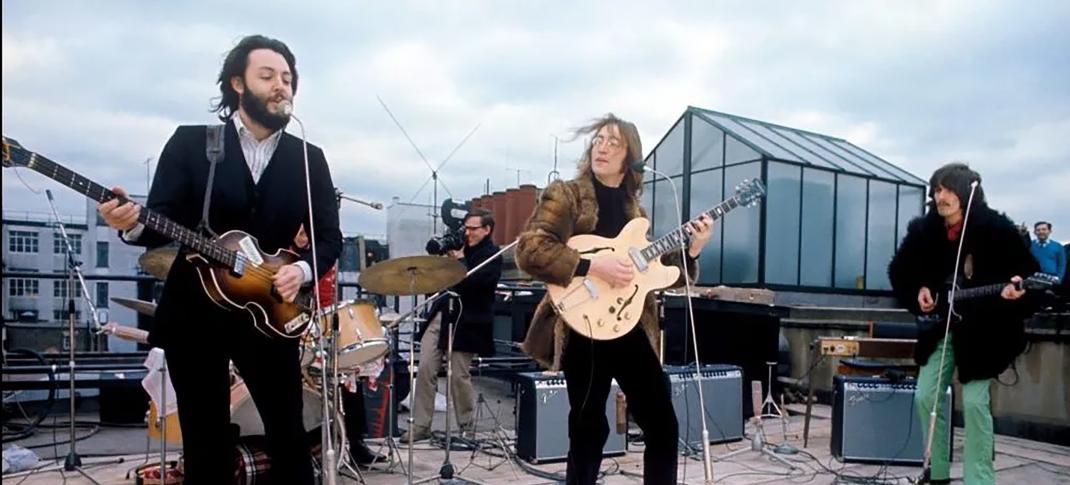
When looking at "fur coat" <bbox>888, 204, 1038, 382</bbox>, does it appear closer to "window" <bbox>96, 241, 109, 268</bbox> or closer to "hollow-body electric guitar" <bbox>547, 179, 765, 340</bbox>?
"hollow-body electric guitar" <bbox>547, 179, 765, 340</bbox>

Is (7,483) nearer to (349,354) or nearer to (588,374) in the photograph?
(349,354)

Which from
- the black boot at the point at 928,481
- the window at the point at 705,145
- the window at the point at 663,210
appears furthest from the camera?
the window at the point at 663,210

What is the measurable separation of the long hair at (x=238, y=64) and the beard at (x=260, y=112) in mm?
47

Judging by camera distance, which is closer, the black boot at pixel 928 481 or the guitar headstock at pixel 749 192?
the guitar headstock at pixel 749 192

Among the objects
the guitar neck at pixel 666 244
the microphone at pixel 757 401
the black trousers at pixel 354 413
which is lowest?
the microphone at pixel 757 401

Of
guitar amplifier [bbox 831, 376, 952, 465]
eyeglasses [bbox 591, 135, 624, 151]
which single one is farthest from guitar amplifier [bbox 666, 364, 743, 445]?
eyeglasses [bbox 591, 135, 624, 151]

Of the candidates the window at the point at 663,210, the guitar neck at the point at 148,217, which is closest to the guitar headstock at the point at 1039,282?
the guitar neck at the point at 148,217

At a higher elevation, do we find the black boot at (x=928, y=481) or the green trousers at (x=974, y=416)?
the green trousers at (x=974, y=416)

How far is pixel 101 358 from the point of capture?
704cm

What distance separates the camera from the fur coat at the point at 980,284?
3.98 meters

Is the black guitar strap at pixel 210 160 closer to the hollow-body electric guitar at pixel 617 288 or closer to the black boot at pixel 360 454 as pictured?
the hollow-body electric guitar at pixel 617 288

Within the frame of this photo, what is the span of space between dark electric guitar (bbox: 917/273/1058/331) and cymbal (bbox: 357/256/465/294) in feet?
8.92

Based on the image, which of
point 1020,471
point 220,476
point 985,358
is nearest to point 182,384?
point 220,476

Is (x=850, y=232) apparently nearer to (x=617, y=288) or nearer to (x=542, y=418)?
(x=542, y=418)
